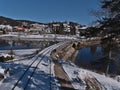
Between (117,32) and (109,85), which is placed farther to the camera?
(117,32)

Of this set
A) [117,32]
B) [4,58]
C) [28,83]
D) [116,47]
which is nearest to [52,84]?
[28,83]

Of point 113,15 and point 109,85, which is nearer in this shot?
point 109,85

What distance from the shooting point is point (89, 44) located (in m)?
125

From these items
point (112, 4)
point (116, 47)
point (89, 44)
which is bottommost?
point (89, 44)

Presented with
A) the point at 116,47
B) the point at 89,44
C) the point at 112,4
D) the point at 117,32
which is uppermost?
the point at 112,4

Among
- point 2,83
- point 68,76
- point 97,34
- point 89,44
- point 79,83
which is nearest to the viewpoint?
point 2,83

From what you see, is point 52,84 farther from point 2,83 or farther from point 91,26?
point 91,26

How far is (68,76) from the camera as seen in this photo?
24.2m

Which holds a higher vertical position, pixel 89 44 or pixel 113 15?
pixel 113 15

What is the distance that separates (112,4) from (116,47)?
633 cm

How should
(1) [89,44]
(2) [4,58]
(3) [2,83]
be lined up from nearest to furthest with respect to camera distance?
1. (3) [2,83]
2. (2) [4,58]
3. (1) [89,44]

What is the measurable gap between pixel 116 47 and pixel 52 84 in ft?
39.8

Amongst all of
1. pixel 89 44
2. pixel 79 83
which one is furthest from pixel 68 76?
pixel 89 44

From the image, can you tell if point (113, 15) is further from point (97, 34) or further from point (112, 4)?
point (97, 34)
